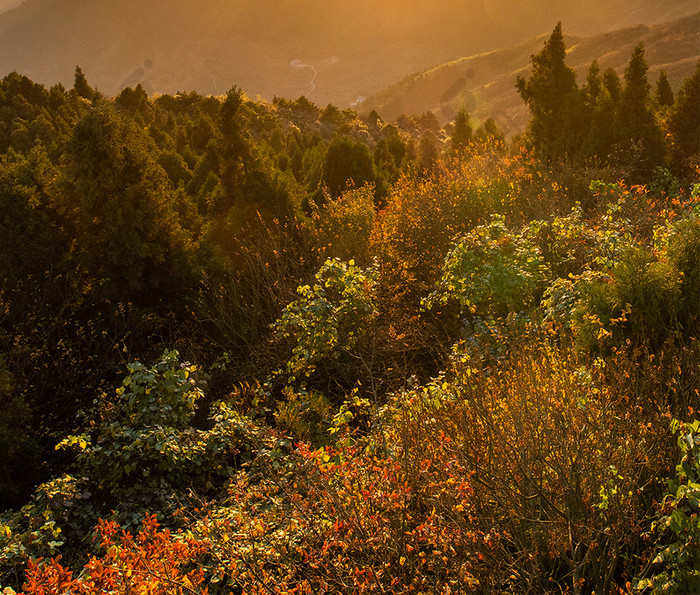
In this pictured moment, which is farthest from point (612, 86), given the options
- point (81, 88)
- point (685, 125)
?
point (81, 88)

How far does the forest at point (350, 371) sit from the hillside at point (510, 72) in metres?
50.5

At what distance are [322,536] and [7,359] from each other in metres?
6.16

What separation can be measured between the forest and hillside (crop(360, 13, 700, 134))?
50.5 meters

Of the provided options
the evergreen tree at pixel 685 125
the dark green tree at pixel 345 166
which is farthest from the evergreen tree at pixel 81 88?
the evergreen tree at pixel 685 125

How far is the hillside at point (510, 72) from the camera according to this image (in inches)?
3275

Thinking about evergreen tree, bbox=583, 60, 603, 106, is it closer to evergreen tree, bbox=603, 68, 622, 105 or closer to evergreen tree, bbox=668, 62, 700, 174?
evergreen tree, bbox=603, 68, 622, 105

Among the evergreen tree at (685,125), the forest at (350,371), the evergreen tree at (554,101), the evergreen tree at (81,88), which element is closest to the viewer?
the forest at (350,371)

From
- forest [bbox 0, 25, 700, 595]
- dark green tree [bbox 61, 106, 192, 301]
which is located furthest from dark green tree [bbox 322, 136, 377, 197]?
dark green tree [bbox 61, 106, 192, 301]

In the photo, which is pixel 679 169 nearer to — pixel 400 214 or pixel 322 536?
pixel 400 214

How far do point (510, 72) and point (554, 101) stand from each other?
127 meters

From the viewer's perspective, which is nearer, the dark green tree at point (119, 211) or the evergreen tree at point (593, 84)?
the dark green tree at point (119, 211)

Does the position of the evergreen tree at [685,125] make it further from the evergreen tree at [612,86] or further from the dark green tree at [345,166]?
the dark green tree at [345,166]

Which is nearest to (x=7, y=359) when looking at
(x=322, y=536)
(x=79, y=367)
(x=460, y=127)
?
(x=79, y=367)

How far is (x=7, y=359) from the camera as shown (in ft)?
23.0
